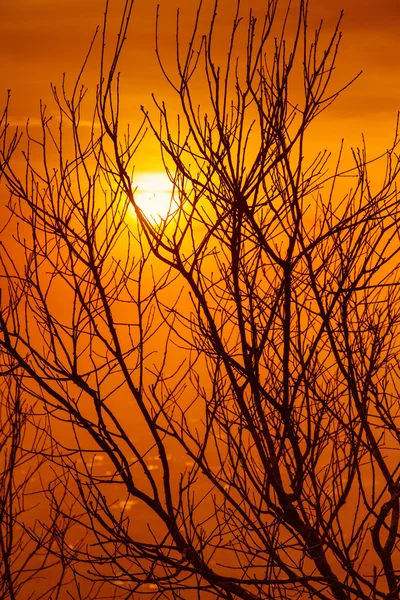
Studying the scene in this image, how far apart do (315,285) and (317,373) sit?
2.31ft

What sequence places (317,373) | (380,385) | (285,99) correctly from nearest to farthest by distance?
(285,99) < (317,373) < (380,385)

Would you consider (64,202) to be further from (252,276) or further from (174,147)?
(252,276)

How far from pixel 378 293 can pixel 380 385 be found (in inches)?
28.6

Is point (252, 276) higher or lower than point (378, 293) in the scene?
lower

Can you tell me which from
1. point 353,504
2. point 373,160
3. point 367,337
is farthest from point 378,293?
point 353,504

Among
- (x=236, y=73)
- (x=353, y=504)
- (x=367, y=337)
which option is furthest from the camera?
(x=353, y=504)

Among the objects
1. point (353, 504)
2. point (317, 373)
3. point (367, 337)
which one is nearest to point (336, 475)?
point (317, 373)

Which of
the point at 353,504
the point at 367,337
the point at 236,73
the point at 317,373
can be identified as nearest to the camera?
the point at 236,73

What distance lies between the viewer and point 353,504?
Answer: 3733 inches

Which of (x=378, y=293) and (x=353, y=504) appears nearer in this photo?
(x=378, y=293)

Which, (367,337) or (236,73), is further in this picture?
(367,337)

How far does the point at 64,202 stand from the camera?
176 inches

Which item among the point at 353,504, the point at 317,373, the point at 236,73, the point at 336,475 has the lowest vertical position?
the point at 336,475

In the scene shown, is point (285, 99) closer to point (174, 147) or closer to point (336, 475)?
point (174, 147)
